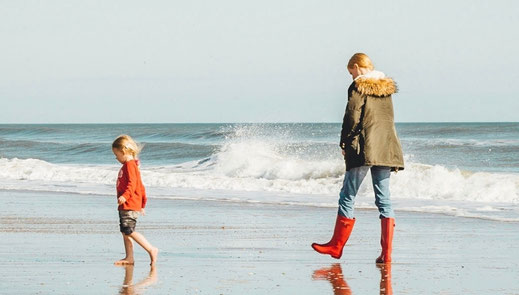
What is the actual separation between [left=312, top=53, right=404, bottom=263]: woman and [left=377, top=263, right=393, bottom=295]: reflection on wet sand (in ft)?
0.62

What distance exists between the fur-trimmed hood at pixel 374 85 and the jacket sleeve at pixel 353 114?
55 mm

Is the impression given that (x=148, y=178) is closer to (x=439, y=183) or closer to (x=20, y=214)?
(x=439, y=183)

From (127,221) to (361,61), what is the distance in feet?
7.22

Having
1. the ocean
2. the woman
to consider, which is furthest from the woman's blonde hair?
the ocean

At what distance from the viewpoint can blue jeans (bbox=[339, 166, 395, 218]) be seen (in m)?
6.72

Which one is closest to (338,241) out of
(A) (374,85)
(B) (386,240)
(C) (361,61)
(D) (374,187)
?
(B) (386,240)

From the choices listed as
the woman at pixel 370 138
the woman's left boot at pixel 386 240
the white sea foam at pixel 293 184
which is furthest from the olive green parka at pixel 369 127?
the white sea foam at pixel 293 184

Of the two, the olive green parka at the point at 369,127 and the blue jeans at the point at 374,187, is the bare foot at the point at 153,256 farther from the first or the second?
the olive green parka at the point at 369,127

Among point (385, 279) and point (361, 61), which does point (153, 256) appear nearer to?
point (385, 279)

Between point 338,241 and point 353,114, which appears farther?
point 338,241

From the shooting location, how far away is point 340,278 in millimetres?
5961

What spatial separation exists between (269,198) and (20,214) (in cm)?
439

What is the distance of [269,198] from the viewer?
13633mm

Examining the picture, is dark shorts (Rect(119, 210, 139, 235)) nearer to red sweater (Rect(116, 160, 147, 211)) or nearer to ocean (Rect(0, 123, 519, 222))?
red sweater (Rect(116, 160, 147, 211))
